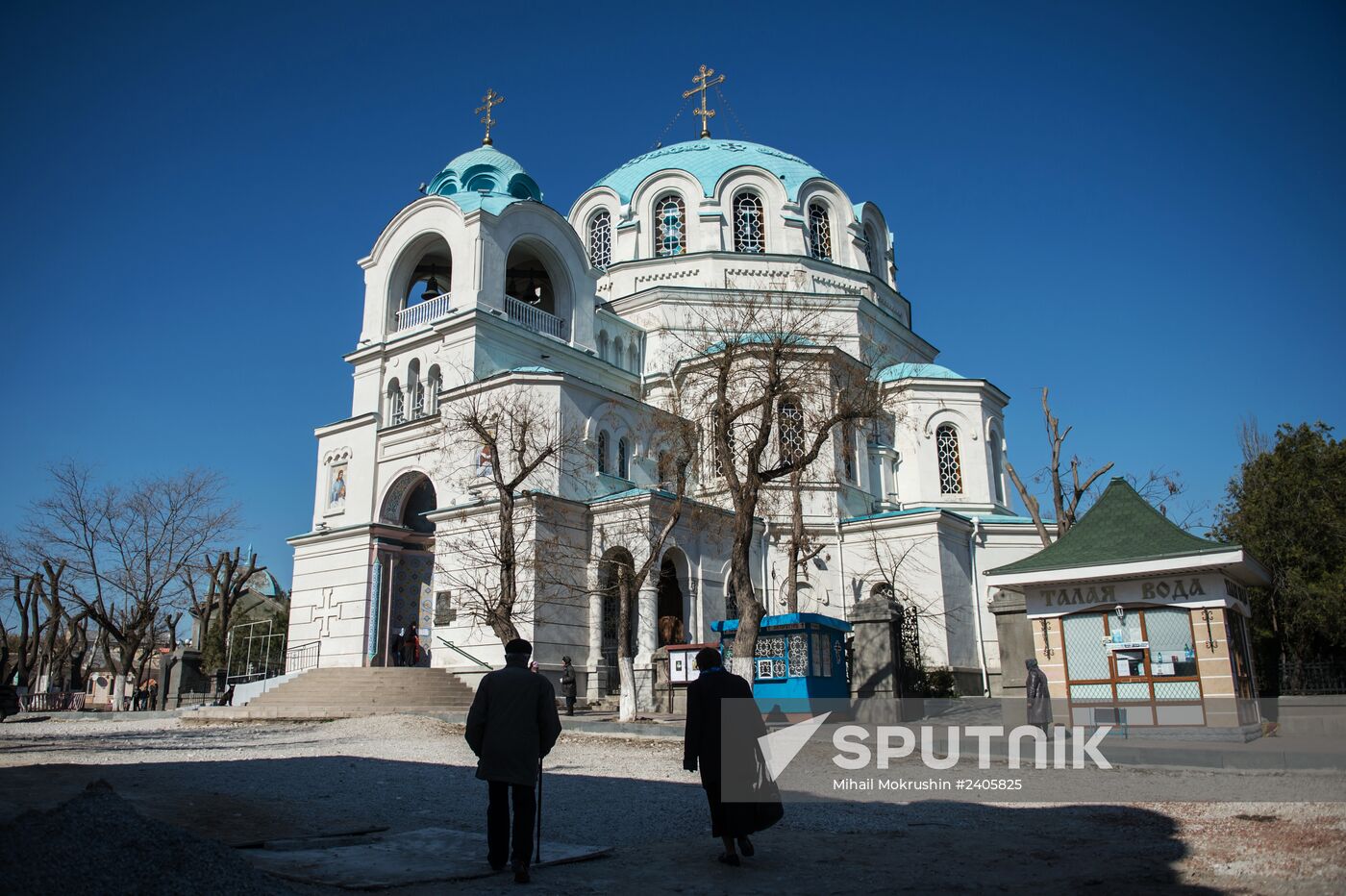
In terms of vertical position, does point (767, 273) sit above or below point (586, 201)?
below

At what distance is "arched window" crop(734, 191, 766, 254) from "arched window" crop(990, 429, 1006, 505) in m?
10.1

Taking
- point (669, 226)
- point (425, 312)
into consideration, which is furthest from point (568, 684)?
point (669, 226)

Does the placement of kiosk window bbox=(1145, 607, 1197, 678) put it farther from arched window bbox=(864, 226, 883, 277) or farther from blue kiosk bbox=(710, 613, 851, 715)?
arched window bbox=(864, 226, 883, 277)

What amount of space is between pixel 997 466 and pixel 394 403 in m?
19.2

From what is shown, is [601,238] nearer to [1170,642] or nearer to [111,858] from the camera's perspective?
[1170,642]

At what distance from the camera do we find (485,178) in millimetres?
29172

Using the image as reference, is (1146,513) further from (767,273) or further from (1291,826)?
(767,273)

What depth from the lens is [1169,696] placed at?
1471 cm

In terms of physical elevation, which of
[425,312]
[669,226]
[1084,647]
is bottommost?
[1084,647]

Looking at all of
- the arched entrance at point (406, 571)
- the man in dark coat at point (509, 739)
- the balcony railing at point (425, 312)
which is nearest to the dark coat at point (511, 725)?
the man in dark coat at point (509, 739)

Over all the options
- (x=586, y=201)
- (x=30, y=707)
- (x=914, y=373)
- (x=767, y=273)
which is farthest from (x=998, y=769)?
(x=30, y=707)

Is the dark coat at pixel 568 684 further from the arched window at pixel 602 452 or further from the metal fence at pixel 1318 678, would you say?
the metal fence at pixel 1318 678

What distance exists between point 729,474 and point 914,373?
1722 cm

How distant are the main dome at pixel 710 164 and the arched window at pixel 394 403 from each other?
1186 centimetres
